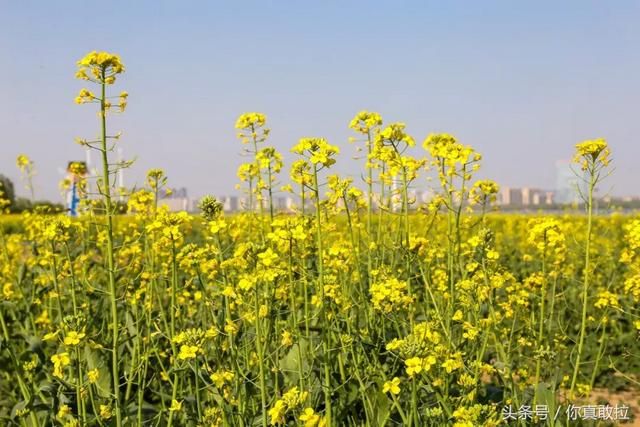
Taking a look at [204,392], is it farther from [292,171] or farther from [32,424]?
[292,171]

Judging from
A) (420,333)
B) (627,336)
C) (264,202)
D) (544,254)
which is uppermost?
(264,202)

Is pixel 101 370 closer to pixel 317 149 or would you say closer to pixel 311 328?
pixel 311 328

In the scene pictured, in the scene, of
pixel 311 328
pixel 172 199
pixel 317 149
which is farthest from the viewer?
pixel 172 199

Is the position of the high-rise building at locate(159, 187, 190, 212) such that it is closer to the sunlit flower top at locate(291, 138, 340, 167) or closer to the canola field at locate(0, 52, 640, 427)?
the canola field at locate(0, 52, 640, 427)

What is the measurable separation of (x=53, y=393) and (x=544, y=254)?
250 cm

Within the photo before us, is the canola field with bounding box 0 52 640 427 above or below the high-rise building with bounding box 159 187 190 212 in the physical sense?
below

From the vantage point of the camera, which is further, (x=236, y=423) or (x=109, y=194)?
(x=236, y=423)

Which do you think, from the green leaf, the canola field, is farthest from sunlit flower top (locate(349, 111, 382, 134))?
the green leaf

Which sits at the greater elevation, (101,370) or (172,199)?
(172,199)

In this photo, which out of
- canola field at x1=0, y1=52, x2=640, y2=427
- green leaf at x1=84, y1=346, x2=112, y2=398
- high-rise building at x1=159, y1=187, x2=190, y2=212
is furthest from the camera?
high-rise building at x1=159, y1=187, x2=190, y2=212

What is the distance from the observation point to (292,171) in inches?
114

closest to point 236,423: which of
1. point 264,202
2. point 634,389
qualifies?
point 264,202

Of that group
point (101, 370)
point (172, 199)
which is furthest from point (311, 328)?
point (172, 199)

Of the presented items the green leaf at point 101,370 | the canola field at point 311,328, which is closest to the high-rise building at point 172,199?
the canola field at point 311,328
